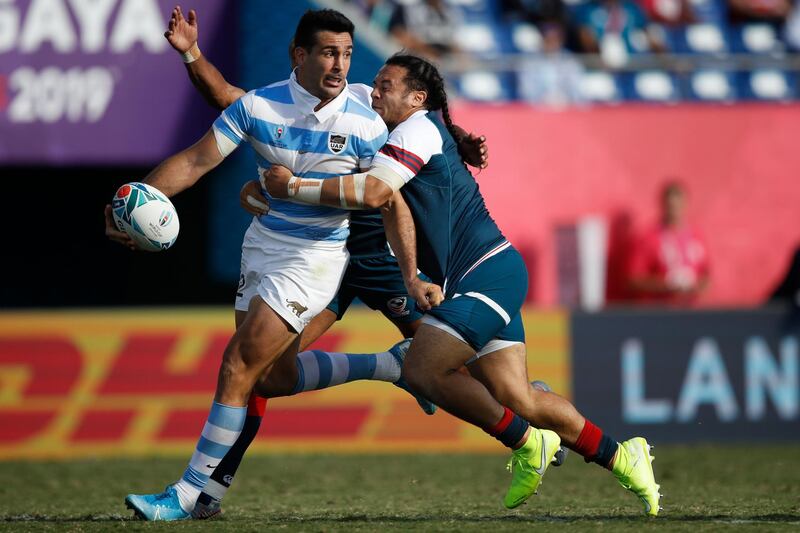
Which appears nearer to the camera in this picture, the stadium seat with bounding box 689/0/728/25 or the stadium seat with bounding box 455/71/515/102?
the stadium seat with bounding box 455/71/515/102

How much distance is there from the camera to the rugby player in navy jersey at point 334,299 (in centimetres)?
655

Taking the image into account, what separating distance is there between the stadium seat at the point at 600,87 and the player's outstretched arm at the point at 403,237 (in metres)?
7.44

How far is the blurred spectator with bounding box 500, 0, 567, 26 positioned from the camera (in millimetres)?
14766

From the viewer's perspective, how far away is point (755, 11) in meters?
15.9

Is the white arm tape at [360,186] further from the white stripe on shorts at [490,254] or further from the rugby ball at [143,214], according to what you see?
the rugby ball at [143,214]

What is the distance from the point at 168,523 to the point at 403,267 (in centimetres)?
159

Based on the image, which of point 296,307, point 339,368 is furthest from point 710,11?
point 296,307

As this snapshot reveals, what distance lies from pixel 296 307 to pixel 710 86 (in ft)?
29.5

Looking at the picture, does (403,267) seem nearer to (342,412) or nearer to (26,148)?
(342,412)

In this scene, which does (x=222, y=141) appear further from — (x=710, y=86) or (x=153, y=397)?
(x=710, y=86)

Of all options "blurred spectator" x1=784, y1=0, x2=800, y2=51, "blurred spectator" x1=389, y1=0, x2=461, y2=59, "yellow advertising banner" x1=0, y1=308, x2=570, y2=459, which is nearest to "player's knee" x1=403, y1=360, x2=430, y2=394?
"yellow advertising banner" x1=0, y1=308, x2=570, y2=459

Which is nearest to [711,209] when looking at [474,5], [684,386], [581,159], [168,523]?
[581,159]

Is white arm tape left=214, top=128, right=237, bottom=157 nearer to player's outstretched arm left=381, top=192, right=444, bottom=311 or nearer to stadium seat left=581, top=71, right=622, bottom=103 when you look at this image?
player's outstretched arm left=381, top=192, right=444, bottom=311

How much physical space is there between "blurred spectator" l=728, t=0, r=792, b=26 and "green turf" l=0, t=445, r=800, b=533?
22.4ft
